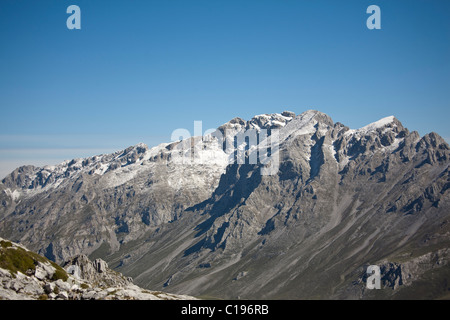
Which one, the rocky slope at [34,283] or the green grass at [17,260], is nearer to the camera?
the rocky slope at [34,283]

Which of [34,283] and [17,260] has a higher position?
[17,260]

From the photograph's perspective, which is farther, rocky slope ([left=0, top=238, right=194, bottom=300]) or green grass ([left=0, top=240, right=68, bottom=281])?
green grass ([left=0, top=240, right=68, bottom=281])

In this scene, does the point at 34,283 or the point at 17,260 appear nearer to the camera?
the point at 34,283
